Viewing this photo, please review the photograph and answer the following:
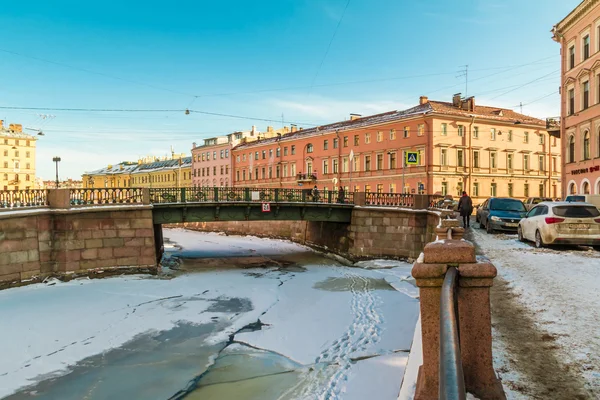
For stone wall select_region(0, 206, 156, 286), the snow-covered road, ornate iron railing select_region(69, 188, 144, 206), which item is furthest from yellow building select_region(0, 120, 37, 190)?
the snow-covered road

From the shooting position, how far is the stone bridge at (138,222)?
19.6 metres

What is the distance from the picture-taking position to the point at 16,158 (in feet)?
280

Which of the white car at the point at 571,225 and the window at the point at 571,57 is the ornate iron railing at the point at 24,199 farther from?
the window at the point at 571,57

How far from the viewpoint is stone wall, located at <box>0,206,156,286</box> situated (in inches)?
747

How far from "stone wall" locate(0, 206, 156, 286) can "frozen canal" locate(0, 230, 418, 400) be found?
47.3 inches

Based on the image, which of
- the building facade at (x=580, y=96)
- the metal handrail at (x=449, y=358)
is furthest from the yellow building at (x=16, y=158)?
the metal handrail at (x=449, y=358)

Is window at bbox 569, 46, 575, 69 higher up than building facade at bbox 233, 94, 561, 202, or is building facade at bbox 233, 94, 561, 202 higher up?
Result: window at bbox 569, 46, 575, 69

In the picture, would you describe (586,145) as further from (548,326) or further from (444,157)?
(548,326)

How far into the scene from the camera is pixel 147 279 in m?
21.5

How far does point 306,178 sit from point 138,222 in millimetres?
Answer: 33769

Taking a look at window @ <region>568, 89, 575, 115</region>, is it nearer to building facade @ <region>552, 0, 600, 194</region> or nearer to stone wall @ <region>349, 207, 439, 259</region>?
building facade @ <region>552, 0, 600, 194</region>

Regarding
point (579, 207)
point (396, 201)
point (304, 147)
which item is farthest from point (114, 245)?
point (304, 147)

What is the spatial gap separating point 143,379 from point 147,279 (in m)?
12.5

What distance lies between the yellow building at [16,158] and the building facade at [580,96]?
8877 cm
